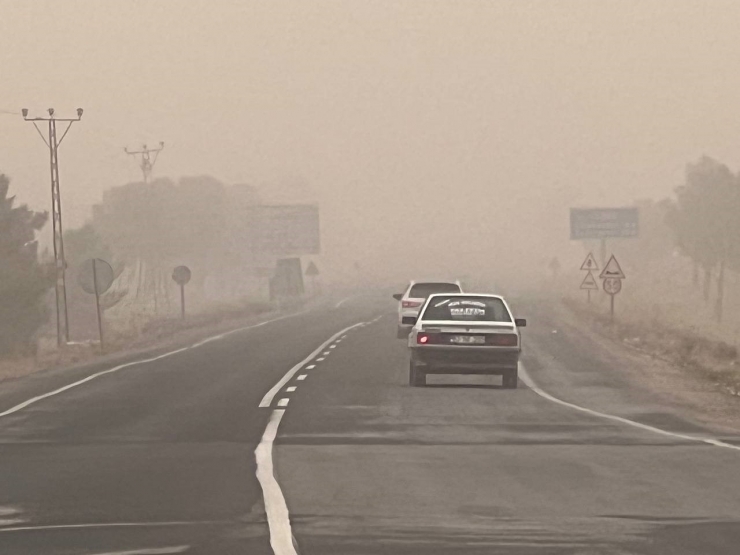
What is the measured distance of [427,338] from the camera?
2414cm

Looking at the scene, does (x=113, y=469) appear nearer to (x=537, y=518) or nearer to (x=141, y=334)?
(x=537, y=518)

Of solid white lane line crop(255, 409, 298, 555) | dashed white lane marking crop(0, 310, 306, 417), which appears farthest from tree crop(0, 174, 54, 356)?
solid white lane line crop(255, 409, 298, 555)

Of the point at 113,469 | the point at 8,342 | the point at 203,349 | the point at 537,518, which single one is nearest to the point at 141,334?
the point at 8,342

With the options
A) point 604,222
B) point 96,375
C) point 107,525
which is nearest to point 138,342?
point 96,375

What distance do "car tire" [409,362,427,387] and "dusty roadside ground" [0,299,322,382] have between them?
8975mm

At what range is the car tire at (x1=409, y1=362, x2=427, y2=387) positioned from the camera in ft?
80.5

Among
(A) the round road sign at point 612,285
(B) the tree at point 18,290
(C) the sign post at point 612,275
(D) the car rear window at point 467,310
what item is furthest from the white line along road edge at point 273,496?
(B) the tree at point 18,290

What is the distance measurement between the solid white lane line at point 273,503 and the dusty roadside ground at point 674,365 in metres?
5.96

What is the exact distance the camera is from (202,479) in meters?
12.4

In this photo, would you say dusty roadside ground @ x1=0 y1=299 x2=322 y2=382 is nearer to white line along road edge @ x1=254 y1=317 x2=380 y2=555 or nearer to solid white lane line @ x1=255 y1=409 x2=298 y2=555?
white line along road edge @ x1=254 y1=317 x2=380 y2=555

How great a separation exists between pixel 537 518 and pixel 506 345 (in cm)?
1424

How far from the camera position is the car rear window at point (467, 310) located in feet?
82.3

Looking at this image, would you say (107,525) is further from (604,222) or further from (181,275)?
(604,222)

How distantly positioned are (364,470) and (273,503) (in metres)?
2.32
